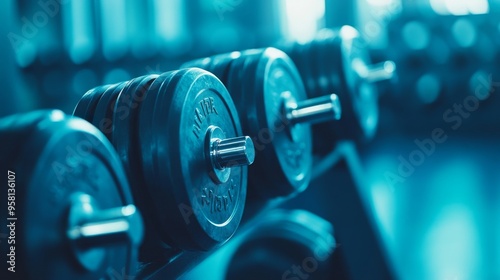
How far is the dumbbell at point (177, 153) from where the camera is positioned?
0.55m

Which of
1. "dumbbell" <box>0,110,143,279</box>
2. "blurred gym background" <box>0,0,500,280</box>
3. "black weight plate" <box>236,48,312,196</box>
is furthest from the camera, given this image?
"blurred gym background" <box>0,0,500,280</box>

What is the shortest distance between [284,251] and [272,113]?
1.30 feet

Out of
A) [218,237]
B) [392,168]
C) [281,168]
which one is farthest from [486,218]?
[218,237]

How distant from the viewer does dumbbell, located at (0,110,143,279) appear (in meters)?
0.37

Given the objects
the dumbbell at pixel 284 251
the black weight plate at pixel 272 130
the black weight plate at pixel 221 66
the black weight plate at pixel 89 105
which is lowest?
the dumbbell at pixel 284 251

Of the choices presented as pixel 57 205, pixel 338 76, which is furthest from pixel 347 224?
pixel 57 205

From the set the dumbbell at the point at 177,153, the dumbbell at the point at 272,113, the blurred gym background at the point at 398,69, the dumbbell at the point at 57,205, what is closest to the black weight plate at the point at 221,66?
the dumbbell at the point at 272,113

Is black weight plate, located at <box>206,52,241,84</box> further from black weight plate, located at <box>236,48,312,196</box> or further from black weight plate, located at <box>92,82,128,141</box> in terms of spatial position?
black weight plate, located at <box>92,82,128,141</box>

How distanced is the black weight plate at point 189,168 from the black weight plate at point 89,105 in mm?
118

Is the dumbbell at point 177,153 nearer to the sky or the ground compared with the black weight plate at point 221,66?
nearer to the ground

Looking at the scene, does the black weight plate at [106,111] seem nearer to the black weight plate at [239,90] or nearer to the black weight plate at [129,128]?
the black weight plate at [129,128]

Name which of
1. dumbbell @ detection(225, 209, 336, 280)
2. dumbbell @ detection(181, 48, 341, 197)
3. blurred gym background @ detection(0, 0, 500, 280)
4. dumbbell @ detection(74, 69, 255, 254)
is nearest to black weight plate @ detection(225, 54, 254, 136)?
dumbbell @ detection(181, 48, 341, 197)

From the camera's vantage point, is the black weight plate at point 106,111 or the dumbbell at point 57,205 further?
the black weight plate at point 106,111

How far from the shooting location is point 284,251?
107 cm
